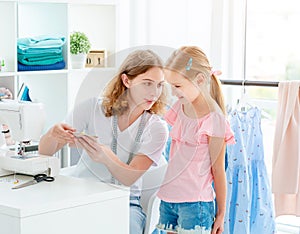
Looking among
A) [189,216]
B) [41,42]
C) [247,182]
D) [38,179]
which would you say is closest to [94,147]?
[38,179]

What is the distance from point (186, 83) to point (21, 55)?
37.9 inches

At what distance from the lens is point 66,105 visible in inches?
117

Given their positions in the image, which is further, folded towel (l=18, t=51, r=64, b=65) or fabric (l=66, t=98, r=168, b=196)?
folded towel (l=18, t=51, r=64, b=65)

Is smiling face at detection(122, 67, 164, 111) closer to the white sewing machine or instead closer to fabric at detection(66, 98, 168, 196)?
fabric at detection(66, 98, 168, 196)

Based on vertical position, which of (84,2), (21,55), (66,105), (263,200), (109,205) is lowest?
(263,200)

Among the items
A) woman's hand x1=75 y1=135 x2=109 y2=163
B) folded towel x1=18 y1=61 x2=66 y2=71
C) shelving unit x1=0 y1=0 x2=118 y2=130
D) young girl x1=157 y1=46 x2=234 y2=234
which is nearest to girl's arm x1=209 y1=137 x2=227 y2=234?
young girl x1=157 y1=46 x2=234 y2=234

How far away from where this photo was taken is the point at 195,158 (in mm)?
2152

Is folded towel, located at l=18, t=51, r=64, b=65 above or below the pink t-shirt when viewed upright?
above

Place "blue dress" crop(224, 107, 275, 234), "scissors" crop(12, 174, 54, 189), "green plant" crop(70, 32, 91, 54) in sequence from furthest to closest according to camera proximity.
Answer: "green plant" crop(70, 32, 91, 54), "blue dress" crop(224, 107, 275, 234), "scissors" crop(12, 174, 54, 189)

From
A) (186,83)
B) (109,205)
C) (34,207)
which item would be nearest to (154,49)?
(186,83)

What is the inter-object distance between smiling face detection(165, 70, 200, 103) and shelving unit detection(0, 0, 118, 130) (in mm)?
613

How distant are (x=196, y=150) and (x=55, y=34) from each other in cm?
113

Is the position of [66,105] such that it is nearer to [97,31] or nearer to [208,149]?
[97,31]

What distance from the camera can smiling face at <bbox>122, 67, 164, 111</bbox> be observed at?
203 centimetres
